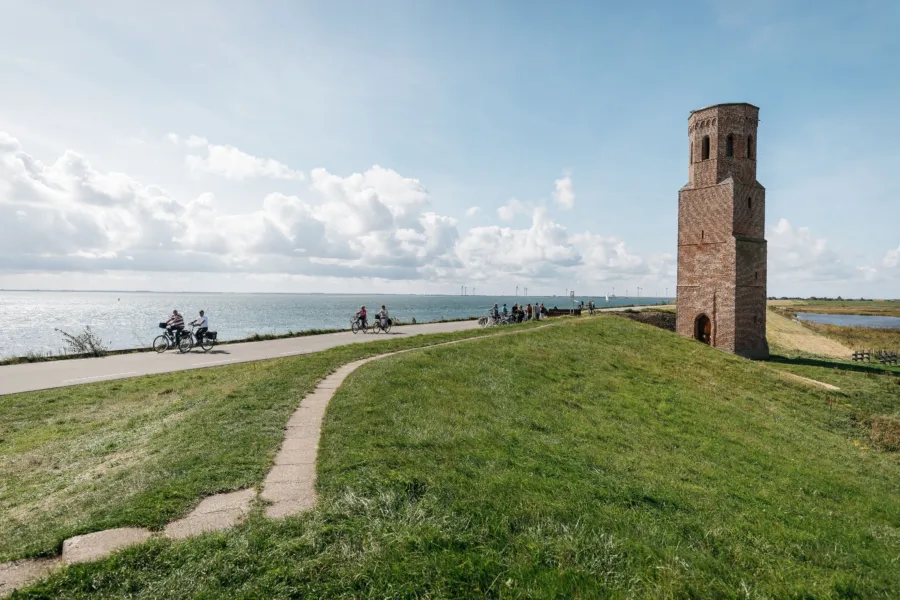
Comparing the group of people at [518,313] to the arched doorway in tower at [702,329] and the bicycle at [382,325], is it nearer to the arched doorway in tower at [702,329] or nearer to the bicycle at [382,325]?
the bicycle at [382,325]

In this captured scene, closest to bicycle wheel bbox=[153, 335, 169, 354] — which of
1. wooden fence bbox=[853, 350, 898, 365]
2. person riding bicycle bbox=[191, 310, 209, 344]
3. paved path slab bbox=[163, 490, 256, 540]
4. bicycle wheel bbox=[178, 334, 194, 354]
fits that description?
bicycle wheel bbox=[178, 334, 194, 354]

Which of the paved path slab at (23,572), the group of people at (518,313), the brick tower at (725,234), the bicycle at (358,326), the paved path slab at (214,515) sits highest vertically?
the brick tower at (725,234)

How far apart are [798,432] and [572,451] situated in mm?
11584

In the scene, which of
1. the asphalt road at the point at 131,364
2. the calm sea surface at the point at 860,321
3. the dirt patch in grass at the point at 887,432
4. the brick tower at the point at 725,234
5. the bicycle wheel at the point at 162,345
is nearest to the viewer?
the asphalt road at the point at 131,364

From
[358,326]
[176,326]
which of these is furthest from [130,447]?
[358,326]

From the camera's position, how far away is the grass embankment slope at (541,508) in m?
4.17

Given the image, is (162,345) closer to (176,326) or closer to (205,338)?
(176,326)

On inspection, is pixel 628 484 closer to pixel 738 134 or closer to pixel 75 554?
pixel 75 554

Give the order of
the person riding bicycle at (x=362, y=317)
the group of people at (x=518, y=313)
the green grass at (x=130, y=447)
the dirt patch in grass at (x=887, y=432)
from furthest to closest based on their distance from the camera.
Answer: the group of people at (x=518, y=313), the person riding bicycle at (x=362, y=317), the dirt patch in grass at (x=887, y=432), the green grass at (x=130, y=447)

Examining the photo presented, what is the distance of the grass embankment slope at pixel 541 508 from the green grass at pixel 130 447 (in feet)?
3.52

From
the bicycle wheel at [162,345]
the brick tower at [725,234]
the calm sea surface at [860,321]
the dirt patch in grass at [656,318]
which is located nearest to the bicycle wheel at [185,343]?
the bicycle wheel at [162,345]

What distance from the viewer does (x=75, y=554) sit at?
4.39 metres

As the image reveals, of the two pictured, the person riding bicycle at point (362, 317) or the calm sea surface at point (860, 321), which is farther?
the calm sea surface at point (860, 321)

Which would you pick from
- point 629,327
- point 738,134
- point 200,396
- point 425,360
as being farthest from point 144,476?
point 738,134
